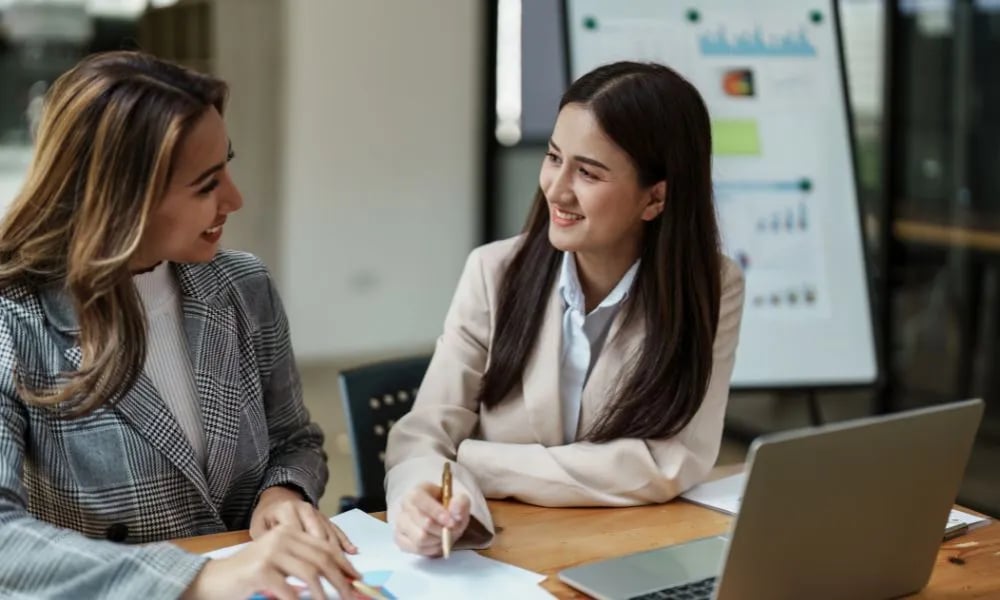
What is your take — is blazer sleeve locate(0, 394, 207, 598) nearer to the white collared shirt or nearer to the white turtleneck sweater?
the white turtleneck sweater

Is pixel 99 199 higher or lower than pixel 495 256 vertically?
higher

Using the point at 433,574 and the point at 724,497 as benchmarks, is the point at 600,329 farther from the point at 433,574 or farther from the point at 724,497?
the point at 433,574

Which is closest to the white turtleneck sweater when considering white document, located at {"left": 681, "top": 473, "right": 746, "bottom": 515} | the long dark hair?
the long dark hair

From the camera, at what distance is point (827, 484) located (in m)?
1.31

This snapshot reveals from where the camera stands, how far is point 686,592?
1.47 metres

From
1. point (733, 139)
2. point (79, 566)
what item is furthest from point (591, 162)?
point (733, 139)

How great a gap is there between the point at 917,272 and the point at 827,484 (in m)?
3.80

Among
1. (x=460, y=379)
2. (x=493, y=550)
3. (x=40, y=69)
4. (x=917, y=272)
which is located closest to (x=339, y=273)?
(x=40, y=69)

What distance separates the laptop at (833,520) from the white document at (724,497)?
251 mm

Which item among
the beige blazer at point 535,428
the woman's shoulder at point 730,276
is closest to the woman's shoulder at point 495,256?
the beige blazer at point 535,428

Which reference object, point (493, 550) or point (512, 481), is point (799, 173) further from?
point (493, 550)

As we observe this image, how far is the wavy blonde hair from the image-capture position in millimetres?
1487

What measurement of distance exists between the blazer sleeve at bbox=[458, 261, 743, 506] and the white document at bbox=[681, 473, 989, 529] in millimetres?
23

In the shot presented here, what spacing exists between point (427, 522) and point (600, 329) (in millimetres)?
577
